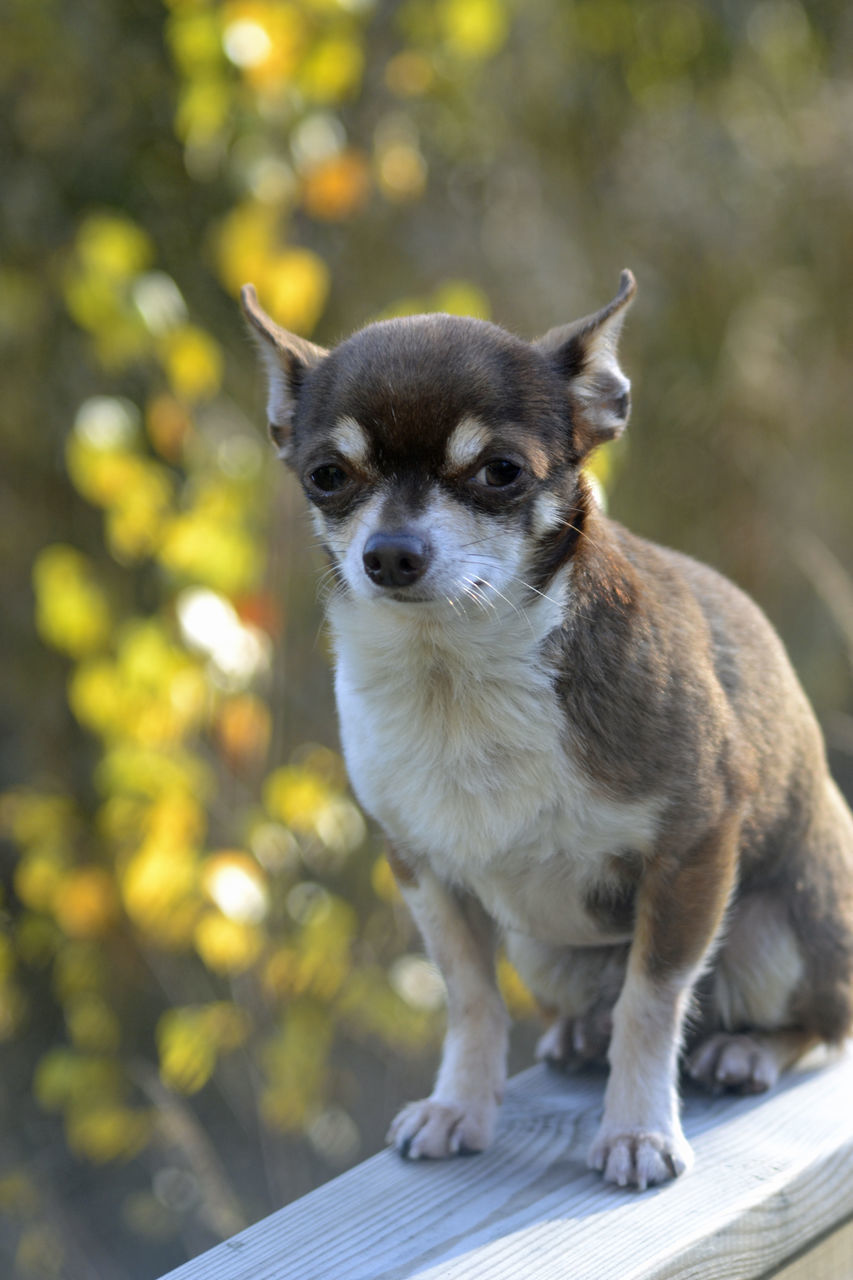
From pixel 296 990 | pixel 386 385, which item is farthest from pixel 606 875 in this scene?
pixel 296 990

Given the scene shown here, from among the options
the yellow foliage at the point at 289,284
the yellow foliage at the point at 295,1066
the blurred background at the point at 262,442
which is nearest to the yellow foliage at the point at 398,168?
the blurred background at the point at 262,442

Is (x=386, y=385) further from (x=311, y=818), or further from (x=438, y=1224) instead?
(x=311, y=818)

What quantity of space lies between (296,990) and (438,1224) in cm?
276

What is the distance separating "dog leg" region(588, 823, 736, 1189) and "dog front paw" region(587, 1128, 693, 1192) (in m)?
0.05

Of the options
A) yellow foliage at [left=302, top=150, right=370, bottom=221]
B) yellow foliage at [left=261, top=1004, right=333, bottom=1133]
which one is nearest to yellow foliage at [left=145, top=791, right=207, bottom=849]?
yellow foliage at [left=261, top=1004, right=333, bottom=1133]

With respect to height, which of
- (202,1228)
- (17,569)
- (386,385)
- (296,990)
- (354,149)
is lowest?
(202,1228)

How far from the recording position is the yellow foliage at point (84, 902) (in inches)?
210

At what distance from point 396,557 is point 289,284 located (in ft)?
7.55

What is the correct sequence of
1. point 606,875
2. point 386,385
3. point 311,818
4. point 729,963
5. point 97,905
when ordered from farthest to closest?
point 97,905 → point 311,818 → point 729,963 → point 606,875 → point 386,385

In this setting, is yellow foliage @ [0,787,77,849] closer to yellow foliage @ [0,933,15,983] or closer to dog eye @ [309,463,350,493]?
yellow foliage @ [0,933,15,983]

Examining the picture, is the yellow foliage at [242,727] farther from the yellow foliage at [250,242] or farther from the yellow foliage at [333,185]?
the yellow foliage at [333,185]

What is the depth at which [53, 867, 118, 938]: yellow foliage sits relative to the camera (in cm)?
532

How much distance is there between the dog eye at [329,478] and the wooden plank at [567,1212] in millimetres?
1191

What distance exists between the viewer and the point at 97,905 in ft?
17.6
